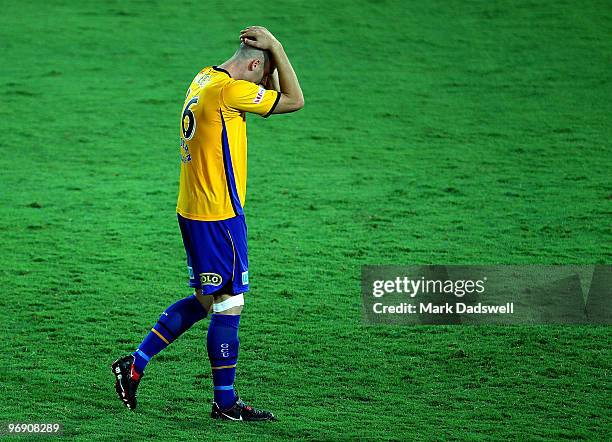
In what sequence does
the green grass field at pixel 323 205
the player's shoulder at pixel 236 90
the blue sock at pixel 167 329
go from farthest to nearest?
the green grass field at pixel 323 205 → the blue sock at pixel 167 329 → the player's shoulder at pixel 236 90

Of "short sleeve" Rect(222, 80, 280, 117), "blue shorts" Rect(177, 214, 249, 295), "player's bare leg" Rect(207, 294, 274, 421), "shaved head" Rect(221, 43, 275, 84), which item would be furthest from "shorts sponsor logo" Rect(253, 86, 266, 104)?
"player's bare leg" Rect(207, 294, 274, 421)

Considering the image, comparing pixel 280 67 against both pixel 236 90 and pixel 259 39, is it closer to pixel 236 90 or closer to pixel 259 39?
pixel 259 39

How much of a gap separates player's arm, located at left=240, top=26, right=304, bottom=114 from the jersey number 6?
1.15 ft

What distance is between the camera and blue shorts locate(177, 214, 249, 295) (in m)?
4.50

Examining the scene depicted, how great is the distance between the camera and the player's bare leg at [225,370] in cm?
452

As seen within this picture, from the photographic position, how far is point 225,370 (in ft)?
14.9

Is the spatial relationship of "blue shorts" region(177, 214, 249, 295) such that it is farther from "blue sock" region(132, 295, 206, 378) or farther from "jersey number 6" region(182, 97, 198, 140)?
"jersey number 6" region(182, 97, 198, 140)

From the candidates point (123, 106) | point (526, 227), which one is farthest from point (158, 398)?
point (123, 106)

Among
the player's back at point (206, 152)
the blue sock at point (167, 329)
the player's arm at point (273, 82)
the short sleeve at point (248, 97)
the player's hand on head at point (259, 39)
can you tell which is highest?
the player's hand on head at point (259, 39)

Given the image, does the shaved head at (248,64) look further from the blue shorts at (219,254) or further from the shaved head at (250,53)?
the blue shorts at (219,254)

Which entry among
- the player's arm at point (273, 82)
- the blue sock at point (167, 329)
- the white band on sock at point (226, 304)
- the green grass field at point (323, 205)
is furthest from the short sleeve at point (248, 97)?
the green grass field at point (323, 205)

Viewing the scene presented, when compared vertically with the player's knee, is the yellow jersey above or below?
above

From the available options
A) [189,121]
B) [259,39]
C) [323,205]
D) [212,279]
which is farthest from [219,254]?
[323,205]

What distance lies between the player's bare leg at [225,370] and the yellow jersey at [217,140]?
0.45 metres
